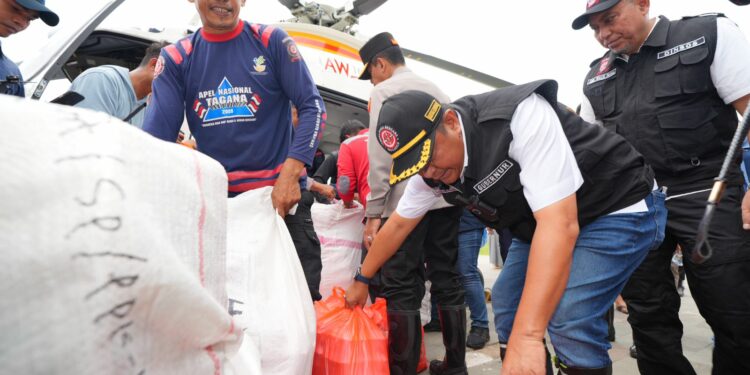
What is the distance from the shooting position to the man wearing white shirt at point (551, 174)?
1360 millimetres

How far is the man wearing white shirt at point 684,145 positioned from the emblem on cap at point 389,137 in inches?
43.0

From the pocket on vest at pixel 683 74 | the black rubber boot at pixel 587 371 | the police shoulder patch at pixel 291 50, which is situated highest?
the pocket on vest at pixel 683 74

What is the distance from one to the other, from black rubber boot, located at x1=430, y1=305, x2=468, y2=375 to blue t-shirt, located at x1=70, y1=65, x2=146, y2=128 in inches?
69.2

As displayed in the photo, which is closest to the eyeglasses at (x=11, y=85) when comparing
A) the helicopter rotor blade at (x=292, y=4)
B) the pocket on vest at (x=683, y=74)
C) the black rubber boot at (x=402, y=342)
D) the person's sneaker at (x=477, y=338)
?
the black rubber boot at (x=402, y=342)

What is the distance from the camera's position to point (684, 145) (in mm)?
1836

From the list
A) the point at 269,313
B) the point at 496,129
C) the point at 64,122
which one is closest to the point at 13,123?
the point at 64,122

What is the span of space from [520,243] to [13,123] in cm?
162

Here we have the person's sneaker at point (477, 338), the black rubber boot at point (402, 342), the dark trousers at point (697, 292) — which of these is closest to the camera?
the dark trousers at point (697, 292)

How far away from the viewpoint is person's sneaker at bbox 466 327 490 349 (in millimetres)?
3006

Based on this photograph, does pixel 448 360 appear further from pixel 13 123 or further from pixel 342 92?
pixel 342 92

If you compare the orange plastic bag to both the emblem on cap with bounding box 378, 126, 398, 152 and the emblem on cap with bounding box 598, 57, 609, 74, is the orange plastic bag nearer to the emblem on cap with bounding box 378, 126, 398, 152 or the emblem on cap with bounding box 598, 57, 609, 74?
the emblem on cap with bounding box 378, 126, 398, 152

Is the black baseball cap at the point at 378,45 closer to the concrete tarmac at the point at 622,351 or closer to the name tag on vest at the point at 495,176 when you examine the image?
the name tag on vest at the point at 495,176

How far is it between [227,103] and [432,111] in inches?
32.4

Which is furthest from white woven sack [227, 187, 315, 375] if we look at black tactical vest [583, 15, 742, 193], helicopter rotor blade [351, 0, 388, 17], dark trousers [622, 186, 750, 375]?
helicopter rotor blade [351, 0, 388, 17]
